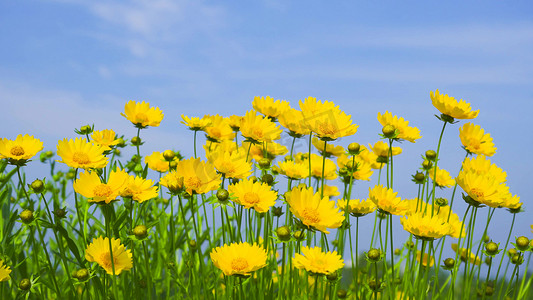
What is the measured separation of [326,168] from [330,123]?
0.41 metres

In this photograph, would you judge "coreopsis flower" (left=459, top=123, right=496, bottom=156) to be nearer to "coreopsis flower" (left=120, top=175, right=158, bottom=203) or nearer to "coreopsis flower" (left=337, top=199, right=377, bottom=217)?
"coreopsis flower" (left=337, top=199, right=377, bottom=217)

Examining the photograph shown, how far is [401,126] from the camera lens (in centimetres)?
180

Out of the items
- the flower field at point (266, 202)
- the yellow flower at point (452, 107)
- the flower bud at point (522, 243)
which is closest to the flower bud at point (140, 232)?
the flower field at point (266, 202)

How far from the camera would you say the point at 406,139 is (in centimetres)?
183

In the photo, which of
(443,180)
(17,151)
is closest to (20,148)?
(17,151)

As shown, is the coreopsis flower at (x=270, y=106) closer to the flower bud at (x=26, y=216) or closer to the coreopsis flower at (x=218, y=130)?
the coreopsis flower at (x=218, y=130)

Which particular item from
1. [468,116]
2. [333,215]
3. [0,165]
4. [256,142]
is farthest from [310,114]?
[0,165]

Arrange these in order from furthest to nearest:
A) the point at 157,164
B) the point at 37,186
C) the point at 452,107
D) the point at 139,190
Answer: the point at 157,164, the point at 452,107, the point at 37,186, the point at 139,190

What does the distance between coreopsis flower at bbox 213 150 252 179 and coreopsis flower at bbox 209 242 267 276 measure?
30 cm

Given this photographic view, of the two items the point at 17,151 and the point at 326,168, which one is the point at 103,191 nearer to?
the point at 17,151

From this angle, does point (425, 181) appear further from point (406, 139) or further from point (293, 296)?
point (293, 296)

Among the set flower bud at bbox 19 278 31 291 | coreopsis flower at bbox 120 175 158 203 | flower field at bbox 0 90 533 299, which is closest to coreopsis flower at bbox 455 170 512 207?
flower field at bbox 0 90 533 299

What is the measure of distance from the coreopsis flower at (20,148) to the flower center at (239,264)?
2.35 feet

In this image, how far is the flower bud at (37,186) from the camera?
1.47 meters
